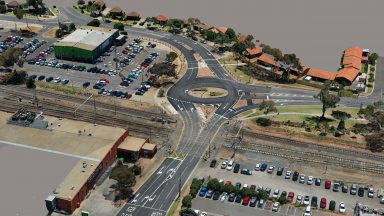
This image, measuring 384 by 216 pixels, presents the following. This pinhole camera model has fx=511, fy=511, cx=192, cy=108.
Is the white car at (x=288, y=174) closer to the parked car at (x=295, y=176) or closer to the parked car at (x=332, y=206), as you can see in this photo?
the parked car at (x=295, y=176)

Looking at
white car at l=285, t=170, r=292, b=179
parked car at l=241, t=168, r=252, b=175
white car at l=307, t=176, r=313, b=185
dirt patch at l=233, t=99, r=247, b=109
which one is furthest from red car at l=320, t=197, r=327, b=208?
dirt patch at l=233, t=99, r=247, b=109

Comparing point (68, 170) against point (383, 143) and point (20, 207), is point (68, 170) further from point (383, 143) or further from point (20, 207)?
point (383, 143)

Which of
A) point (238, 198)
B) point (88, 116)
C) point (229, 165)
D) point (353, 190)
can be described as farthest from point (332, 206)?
point (88, 116)

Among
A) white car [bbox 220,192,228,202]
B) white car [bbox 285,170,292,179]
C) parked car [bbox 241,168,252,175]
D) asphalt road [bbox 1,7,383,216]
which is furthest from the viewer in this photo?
parked car [bbox 241,168,252,175]

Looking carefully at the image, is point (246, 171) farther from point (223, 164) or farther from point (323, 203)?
point (323, 203)

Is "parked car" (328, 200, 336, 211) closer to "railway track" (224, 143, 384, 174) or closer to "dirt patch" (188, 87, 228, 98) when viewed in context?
"railway track" (224, 143, 384, 174)

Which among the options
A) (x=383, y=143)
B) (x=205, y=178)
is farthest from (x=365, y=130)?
(x=205, y=178)

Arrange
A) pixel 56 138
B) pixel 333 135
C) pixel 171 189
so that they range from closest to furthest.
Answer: pixel 171 189
pixel 56 138
pixel 333 135
